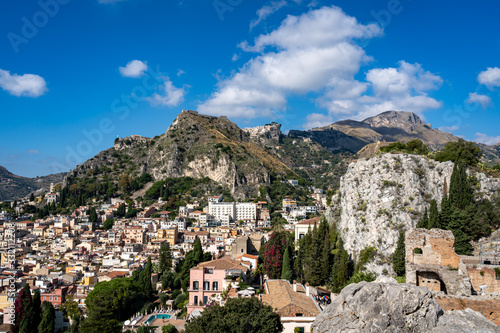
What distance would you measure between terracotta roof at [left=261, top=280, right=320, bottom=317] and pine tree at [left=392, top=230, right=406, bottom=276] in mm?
7023

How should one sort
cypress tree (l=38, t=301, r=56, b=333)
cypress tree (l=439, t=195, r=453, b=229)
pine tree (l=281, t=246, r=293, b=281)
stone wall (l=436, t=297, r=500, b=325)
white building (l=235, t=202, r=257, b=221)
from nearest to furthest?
1. stone wall (l=436, t=297, r=500, b=325)
2. cypress tree (l=439, t=195, r=453, b=229)
3. pine tree (l=281, t=246, r=293, b=281)
4. cypress tree (l=38, t=301, r=56, b=333)
5. white building (l=235, t=202, r=257, b=221)

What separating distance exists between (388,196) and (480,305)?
59.4 ft

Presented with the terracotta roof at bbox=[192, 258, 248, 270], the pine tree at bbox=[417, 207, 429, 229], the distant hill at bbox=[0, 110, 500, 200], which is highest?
the distant hill at bbox=[0, 110, 500, 200]

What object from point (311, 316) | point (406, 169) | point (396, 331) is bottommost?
point (311, 316)

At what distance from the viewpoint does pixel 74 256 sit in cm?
6366

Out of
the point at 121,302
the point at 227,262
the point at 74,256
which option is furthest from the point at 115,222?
the point at 227,262

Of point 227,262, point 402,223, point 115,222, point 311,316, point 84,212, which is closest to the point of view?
point 311,316

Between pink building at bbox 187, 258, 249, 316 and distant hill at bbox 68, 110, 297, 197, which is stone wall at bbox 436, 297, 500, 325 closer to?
pink building at bbox 187, 258, 249, 316

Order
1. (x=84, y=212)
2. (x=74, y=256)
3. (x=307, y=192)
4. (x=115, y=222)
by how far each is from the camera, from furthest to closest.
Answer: (x=307, y=192) → (x=84, y=212) → (x=115, y=222) → (x=74, y=256)

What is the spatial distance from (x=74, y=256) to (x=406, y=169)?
5685 centimetres

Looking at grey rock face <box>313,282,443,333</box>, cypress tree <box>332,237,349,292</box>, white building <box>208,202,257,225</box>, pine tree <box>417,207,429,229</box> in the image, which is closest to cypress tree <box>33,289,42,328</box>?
cypress tree <box>332,237,349,292</box>

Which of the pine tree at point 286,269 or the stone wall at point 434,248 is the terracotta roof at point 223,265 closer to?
the pine tree at point 286,269

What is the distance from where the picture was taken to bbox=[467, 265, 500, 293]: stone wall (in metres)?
17.8

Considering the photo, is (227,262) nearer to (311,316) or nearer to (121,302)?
(121,302)
